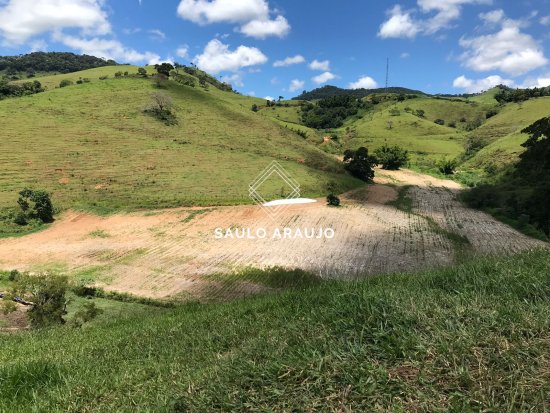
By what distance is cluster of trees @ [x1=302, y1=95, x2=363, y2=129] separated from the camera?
162m

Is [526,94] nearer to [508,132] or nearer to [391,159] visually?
[508,132]

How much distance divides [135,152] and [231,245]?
33.0 metres

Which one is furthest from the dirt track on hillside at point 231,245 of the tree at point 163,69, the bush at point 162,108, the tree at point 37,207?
the tree at point 163,69

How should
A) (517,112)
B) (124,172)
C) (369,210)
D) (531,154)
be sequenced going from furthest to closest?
1. (517,112)
2. (124,172)
3. (369,210)
4. (531,154)

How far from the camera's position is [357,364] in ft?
12.6

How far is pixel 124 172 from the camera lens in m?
50.7

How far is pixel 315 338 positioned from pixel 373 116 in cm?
16279

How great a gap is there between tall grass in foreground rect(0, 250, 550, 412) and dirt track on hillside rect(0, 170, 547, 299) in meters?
16.7

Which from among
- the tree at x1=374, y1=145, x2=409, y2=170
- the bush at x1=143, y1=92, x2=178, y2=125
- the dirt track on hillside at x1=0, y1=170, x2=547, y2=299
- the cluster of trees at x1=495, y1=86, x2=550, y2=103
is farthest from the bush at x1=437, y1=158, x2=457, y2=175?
the cluster of trees at x1=495, y1=86, x2=550, y2=103

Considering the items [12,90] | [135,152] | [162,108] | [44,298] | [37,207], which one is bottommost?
[44,298]

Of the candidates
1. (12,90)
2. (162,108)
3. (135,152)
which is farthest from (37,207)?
(12,90)

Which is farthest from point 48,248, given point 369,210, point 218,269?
point 369,210

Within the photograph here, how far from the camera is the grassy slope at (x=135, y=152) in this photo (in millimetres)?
45719

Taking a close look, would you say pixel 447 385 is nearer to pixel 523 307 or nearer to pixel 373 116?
pixel 523 307
